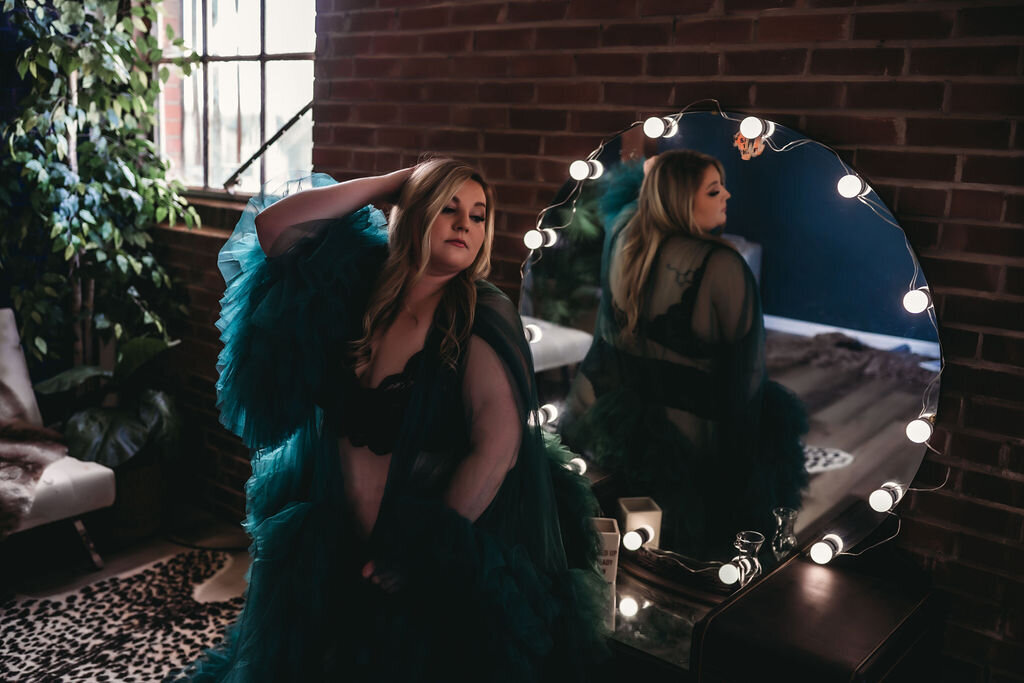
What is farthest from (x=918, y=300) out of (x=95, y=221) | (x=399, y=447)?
(x=95, y=221)

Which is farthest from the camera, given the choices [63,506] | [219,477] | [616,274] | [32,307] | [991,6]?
[219,477]

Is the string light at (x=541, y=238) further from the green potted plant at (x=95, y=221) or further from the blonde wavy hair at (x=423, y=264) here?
the green potted plant at (x=95, y=221)

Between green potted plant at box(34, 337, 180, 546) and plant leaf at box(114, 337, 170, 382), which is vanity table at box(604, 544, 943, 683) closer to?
green potted plant at box(34, 337, 180, 546)

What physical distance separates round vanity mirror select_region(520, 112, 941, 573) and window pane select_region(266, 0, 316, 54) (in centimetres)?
142

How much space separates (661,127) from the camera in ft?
6.57

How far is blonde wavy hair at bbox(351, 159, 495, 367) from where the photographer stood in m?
1.62

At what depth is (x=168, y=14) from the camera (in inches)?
143

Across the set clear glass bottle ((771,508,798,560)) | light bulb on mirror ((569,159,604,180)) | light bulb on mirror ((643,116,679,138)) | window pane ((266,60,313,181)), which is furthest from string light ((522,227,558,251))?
window pane ((266,60,313,181))

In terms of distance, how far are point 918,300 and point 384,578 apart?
1161 millimetres

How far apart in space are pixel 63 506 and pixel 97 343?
3.41 feet

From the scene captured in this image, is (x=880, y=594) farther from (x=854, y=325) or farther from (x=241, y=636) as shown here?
(x=241, y=636)

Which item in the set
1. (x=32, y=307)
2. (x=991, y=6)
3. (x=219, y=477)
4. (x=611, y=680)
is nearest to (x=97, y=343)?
(x=32, y=307)

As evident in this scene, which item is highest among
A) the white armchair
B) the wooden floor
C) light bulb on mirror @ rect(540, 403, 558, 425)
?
the wooden floor

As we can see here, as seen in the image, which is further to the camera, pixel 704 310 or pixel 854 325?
pixel 704 310
